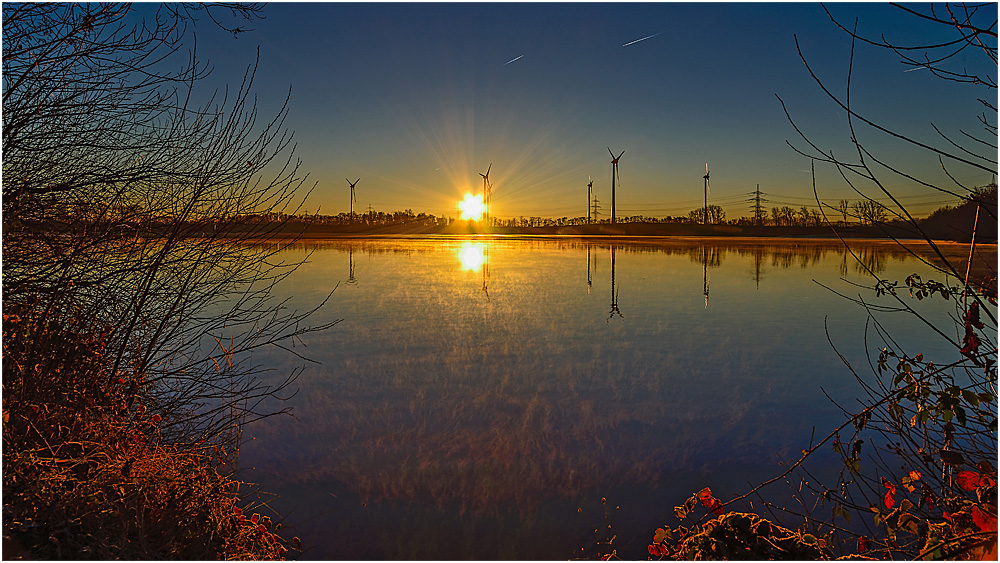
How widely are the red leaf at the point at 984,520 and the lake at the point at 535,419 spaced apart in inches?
102

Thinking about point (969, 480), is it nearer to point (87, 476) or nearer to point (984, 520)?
point (984, 520)

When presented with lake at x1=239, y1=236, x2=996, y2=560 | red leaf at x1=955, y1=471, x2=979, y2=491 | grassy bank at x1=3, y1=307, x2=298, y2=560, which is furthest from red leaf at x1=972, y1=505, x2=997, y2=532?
grassy bank at x1=3, y1=307, x2=298, y2=560

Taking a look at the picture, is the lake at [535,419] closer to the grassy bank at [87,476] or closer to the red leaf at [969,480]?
the grassy bank at [87,476]

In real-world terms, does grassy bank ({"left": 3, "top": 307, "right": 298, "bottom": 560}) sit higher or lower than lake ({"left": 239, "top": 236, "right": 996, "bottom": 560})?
higher

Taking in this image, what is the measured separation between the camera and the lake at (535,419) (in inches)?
222

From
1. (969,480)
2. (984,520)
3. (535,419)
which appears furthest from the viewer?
(535,419)

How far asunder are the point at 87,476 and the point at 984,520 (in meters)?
5.40

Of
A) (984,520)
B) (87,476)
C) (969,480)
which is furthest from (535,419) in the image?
(984,520)

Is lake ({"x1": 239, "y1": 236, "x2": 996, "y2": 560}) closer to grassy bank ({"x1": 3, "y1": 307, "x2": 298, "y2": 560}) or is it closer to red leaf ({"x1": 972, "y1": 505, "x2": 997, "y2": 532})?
grassy bank ({"x1": 3, "y1": 307, "x2": 298, "y2": 560})

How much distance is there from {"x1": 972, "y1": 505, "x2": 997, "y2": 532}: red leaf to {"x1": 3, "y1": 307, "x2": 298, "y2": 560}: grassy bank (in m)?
4.43

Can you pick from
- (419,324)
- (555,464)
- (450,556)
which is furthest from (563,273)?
(450,556)

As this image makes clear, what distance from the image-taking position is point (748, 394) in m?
9.11

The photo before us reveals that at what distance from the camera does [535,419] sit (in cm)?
803

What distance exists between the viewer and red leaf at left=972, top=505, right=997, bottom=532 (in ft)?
10.4
